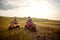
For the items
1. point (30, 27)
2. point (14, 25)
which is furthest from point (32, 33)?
point (14, 25)

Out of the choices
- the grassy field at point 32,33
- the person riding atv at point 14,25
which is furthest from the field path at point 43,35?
the person riding atv at point 14,25

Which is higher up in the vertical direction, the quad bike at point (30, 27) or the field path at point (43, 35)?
the quad bike at point (30, 27)

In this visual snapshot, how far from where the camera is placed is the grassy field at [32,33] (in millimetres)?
2514

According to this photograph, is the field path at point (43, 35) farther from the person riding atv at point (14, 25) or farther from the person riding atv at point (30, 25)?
the person riding atv at point (14, 25)

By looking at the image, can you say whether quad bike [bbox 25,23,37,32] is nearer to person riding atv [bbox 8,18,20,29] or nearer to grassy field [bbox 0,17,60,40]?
grassy field [bbox 0,17,60,40]

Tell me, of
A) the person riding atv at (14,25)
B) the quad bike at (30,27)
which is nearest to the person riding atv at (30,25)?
the quad bike at (30,27)

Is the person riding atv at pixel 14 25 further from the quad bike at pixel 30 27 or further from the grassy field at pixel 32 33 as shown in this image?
the quad bike at pixel 30 27

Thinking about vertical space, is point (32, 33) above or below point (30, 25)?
below

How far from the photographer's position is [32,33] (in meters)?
2.52

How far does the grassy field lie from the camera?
8.25 feet

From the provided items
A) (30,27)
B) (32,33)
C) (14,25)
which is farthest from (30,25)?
(14,25)

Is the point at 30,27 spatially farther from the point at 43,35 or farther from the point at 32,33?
the point at 43,35

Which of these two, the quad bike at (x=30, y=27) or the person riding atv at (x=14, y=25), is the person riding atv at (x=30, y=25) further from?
the person riding atv at (x=14, y=25)

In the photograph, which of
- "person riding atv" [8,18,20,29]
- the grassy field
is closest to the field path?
the grassy field
